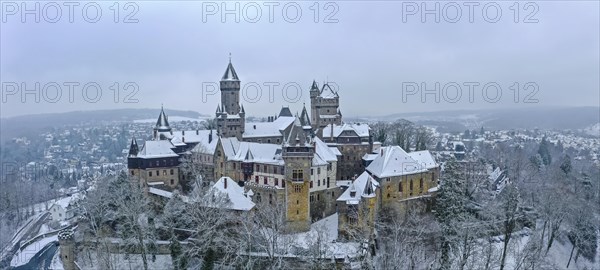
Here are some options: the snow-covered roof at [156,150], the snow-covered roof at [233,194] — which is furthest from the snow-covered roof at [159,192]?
the snow-covered roof at [233,194]

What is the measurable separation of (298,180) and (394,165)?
10.5m

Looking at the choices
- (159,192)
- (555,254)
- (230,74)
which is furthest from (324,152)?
(555,254)

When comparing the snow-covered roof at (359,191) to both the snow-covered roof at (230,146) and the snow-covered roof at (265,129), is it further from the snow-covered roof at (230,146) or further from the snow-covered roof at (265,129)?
the snow-covered roof at (265,129)

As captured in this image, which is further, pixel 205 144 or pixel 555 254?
pixel 205 144

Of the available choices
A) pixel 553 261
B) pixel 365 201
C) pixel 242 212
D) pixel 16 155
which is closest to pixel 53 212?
pixel 242 212

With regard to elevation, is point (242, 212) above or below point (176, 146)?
below

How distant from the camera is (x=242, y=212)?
4203 cm

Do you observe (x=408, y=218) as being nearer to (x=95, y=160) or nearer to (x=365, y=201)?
(x=365, y=201)

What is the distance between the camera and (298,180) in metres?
43.0

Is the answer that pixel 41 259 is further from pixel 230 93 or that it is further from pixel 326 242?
pixel 326 242

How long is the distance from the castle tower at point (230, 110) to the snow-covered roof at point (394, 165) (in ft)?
57.8

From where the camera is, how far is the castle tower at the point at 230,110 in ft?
191

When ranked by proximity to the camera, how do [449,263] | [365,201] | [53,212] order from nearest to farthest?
[449,263] → [365,201] → [53,212]

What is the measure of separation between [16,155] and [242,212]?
14723 cm
